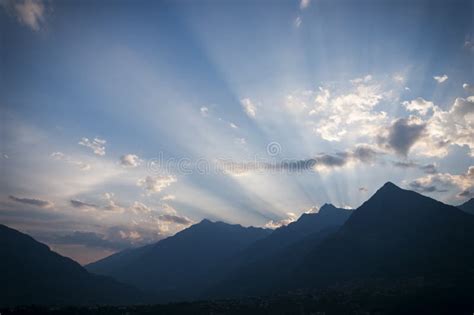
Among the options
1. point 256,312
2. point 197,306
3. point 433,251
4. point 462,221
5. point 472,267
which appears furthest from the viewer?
point 462,221

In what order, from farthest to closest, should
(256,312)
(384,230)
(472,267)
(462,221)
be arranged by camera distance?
1. (384,230)
2. (462,221)
3. (472,267)
4. (256,312)

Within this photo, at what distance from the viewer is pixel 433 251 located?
15362cm

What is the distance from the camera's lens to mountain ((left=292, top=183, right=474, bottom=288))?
13962 centimetres

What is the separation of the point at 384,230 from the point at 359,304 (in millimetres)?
113630

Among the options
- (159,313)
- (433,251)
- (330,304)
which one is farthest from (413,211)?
(159,313)

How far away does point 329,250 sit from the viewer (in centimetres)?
19262

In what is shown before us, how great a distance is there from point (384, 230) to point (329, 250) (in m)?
35.2

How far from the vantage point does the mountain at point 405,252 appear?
140 meters

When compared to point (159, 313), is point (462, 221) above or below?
above

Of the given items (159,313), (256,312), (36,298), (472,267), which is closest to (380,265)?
(472,267)

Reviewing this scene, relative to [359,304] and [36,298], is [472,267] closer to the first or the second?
[359,304]

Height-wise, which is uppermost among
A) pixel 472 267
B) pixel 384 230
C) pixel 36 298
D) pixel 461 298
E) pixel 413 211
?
pixel 413 211

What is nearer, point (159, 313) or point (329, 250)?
point (159, 313)

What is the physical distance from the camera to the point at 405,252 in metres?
162
